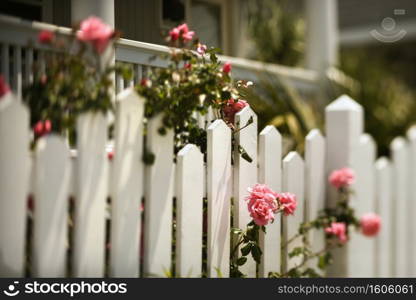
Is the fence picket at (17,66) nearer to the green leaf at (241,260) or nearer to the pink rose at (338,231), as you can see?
the green leaf at (241,260)

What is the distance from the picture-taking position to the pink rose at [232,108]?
164cm

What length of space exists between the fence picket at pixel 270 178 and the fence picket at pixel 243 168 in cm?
6

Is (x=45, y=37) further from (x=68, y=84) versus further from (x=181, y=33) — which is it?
(x=181, y=33)

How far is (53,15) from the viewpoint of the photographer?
130cm

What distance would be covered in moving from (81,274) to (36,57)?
54 centimetres

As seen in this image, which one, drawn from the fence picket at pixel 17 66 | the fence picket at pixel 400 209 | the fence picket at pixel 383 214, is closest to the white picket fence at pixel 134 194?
the fence picket at pixel 17 66

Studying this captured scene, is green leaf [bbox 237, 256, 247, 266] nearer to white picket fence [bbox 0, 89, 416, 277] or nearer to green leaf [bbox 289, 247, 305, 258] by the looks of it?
white picket fence [bbox 0, 89, 416, 277]

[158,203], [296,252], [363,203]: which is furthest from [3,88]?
[363,203]

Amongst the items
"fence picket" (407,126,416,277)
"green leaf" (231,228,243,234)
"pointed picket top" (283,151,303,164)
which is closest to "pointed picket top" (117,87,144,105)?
"green leaf" (231,228,243,234)

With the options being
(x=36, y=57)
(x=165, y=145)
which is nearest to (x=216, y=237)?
(x=165, y=145)

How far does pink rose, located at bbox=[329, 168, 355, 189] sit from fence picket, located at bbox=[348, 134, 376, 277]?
0.46ft

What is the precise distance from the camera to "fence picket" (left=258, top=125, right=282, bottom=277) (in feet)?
5.75

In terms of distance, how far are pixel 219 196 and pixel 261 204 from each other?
0.44 feet

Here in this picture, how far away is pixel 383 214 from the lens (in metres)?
2.58
